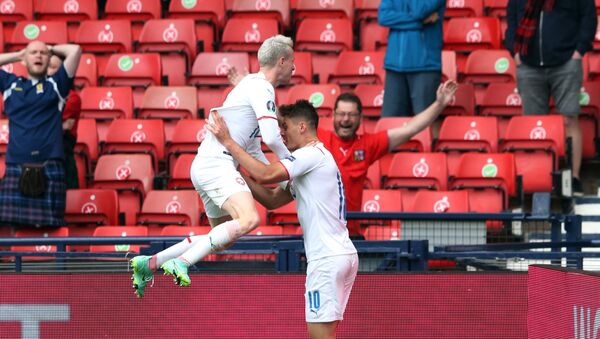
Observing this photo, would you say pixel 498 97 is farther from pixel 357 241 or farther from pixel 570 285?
pixel 570 285

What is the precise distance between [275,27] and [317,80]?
2.82 ft

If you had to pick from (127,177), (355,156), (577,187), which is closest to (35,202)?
(127,177)

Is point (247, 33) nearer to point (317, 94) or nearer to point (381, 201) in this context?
point (317, 94)

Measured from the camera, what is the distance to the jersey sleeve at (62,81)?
1222 centimetres

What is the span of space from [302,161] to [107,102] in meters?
6.62

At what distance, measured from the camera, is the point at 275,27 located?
15.5m

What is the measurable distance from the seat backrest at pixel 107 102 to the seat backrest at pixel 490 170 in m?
3.94

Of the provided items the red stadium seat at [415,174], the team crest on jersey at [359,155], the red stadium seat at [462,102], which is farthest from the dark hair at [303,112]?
the red stadium seat at [462,102]

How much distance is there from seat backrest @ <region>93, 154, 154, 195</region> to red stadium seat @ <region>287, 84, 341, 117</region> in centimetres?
169

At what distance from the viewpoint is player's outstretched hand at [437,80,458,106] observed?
1117 centimetres

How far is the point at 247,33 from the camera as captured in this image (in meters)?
15.6

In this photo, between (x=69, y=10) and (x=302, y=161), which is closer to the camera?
(x=302, y=161)

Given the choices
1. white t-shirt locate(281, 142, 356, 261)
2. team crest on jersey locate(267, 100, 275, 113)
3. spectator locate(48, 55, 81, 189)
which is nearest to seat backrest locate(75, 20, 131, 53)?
spectator locate(48, 55, 81, 189)

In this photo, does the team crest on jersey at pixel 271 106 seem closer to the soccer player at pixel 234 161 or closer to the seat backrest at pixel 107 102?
the soccer player at pixel 234 161
